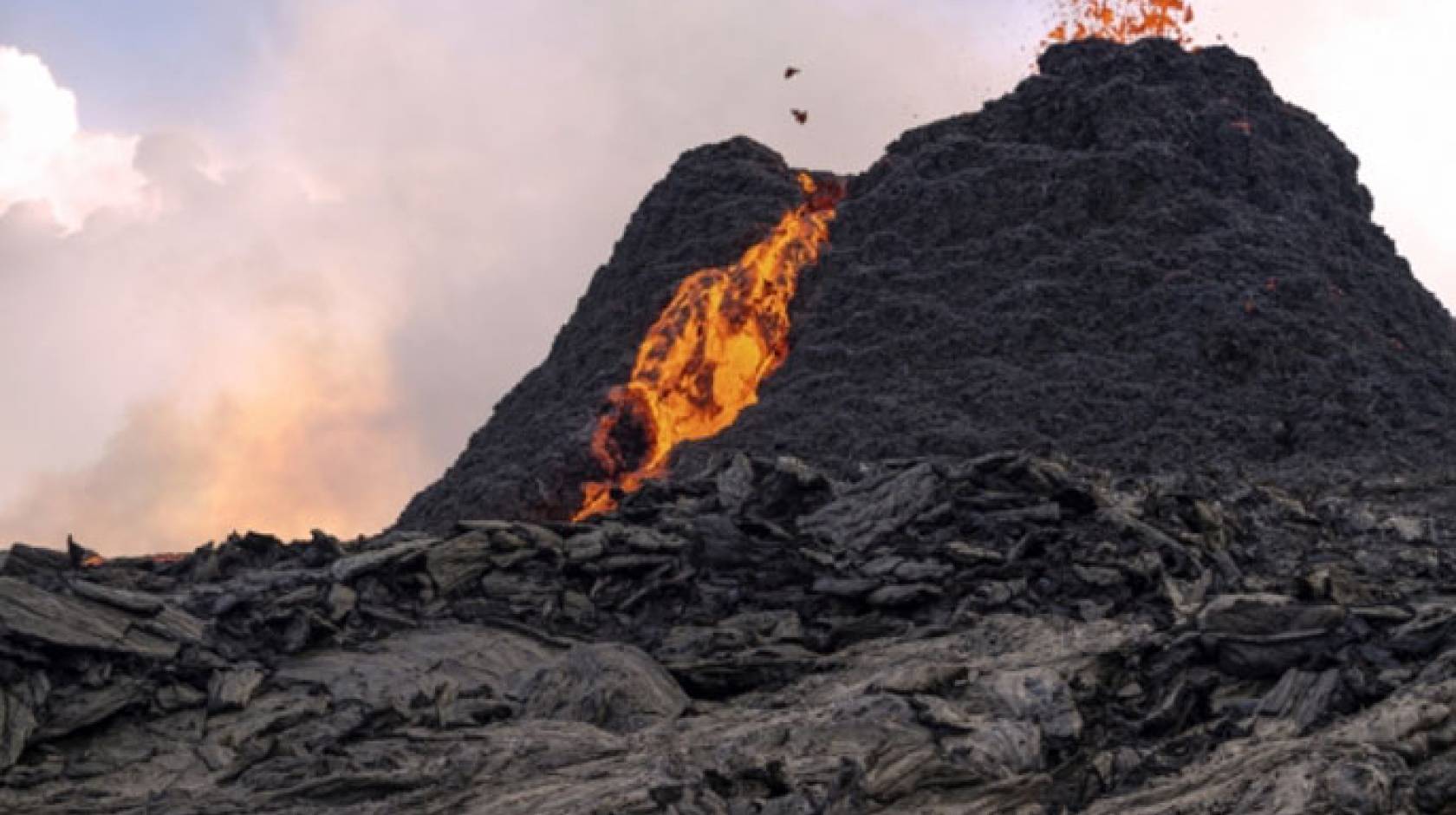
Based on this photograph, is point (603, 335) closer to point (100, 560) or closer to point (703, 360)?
point (703, 360)

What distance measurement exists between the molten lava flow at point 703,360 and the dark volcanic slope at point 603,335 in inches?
30.4

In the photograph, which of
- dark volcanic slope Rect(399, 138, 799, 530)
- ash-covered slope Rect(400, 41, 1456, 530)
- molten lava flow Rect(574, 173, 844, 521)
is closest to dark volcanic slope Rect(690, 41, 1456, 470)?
ash-covered slope Rect(400, 41, 1456, 530)

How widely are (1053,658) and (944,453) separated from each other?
60.0 feet

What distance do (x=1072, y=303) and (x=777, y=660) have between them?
26.2m

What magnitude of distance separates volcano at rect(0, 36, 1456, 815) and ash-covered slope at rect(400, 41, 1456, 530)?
0.56 ft

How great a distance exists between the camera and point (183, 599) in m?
25.3

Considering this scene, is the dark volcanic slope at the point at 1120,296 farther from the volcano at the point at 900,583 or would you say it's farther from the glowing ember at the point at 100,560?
the glowing ember at the point at 100,560

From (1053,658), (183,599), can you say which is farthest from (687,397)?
(1053,658)

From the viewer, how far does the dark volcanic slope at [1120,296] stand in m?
41.7

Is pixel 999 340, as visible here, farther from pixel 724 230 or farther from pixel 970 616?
pixel 970 616

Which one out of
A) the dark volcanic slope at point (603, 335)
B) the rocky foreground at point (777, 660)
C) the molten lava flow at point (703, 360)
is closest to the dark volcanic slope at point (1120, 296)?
the molten lava flow at point (703, 360)

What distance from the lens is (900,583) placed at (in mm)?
25328

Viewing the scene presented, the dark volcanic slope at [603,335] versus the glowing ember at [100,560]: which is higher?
the dark volcanic slope at [603,335]

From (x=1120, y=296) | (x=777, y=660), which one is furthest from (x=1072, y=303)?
(x=777, y=660)
